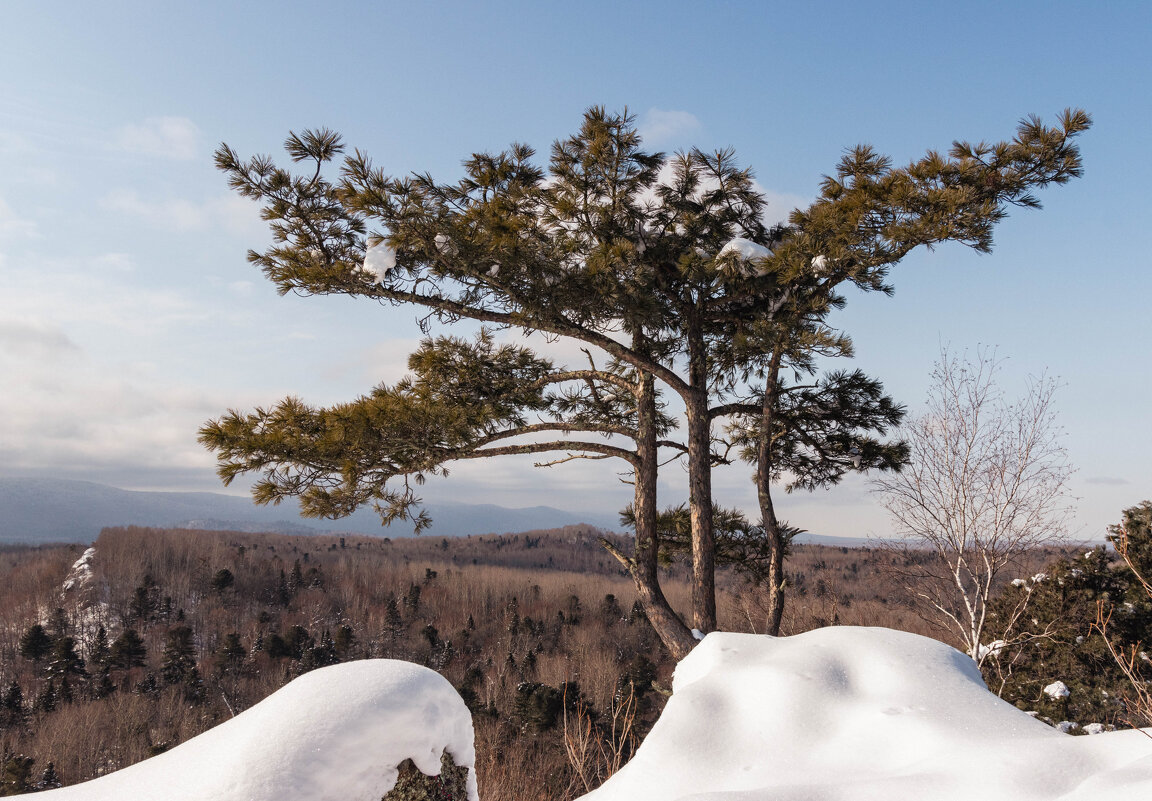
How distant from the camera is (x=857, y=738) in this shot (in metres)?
2.65

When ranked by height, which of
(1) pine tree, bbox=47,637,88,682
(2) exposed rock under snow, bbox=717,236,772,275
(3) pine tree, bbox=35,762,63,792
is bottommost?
(3) pine tree, bbox=35,762,63,792

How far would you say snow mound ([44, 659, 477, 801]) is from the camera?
6.82ft

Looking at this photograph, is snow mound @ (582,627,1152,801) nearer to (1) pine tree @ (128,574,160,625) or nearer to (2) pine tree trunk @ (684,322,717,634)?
(2) pine tree trunk @ (684,322,717,634)

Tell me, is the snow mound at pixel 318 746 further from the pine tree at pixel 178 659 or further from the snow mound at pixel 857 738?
the pine tree at pixel 178 659

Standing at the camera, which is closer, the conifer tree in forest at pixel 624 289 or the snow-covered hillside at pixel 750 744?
the snow-covered hillside at pixel 750 744

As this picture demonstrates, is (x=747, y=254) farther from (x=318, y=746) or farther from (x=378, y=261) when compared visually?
(x=318, y=746)

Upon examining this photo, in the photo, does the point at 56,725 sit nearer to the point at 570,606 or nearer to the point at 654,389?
the point at 654,389

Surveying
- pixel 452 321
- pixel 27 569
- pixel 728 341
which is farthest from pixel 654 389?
pixel 27 569

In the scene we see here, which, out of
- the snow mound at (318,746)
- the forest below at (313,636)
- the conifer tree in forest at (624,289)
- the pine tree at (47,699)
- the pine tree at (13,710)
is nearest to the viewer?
the snow mound at (318,746)

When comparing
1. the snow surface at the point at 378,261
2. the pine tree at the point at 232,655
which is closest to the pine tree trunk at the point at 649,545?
the snow surface at the point at 378,261

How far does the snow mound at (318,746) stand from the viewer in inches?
81.9

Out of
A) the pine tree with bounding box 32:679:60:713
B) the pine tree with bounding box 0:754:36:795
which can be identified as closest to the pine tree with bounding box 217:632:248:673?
the pine tree with bounding box 32:679:60:713

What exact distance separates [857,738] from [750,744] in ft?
1.46

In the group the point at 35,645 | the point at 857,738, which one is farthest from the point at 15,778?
the point at 857,738
